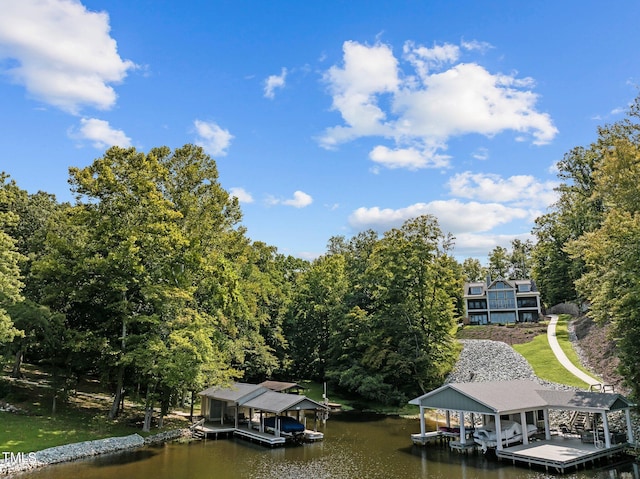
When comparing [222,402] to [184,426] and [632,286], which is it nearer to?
[184,426]

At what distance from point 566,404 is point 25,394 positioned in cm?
3014

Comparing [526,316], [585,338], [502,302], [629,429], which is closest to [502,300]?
[502,302]

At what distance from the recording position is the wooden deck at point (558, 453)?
18.9m

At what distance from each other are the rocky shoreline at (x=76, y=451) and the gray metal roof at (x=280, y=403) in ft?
14.4

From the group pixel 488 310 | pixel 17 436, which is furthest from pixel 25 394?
pixel 488 310

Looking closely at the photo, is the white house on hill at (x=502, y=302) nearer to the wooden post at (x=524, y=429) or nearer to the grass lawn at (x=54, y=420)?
the wooden post at (x=524, y=429)

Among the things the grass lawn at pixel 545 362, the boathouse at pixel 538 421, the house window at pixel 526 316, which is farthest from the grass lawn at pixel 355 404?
the house window at pixel 526 316

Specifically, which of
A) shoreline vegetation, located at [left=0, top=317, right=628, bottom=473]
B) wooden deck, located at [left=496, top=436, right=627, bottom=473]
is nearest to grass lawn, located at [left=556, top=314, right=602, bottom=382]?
shoreline vegetation, located at [left=0, top=317, right=628, bottom=473]

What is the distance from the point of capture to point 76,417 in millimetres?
25531

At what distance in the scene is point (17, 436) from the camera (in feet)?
69.1

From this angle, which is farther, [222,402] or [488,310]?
[488,310]

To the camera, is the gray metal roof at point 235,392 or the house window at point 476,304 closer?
the gray metal roof at point 235,392

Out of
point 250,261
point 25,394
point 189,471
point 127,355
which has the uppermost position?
point 250,261

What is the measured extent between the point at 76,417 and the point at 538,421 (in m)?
25.4
